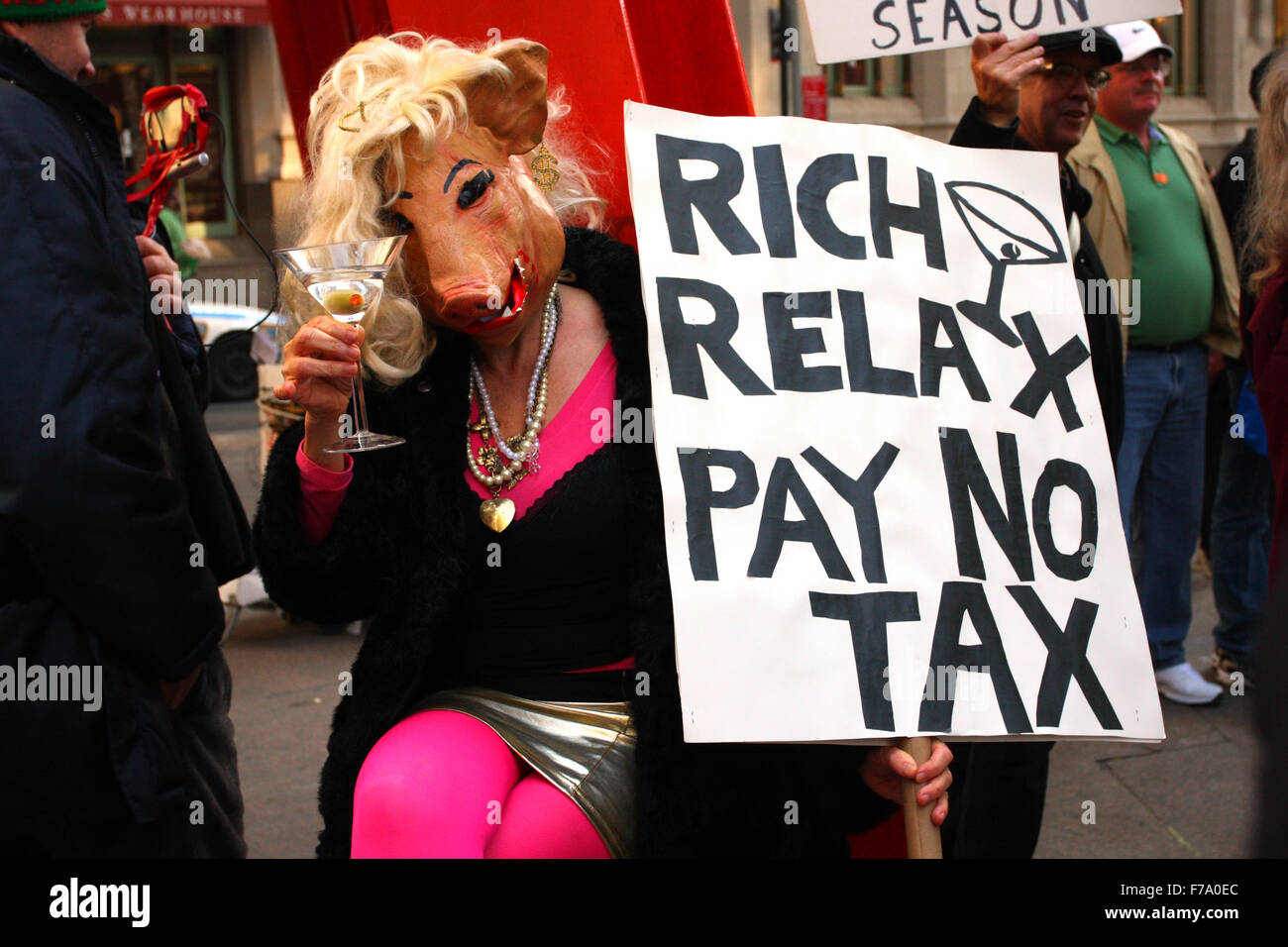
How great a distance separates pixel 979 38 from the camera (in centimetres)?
271

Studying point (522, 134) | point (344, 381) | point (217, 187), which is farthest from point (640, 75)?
point (217, 187)

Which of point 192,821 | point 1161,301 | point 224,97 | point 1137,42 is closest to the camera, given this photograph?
point 192,821

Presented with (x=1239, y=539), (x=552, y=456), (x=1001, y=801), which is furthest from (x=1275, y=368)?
(x=1239, y=539)

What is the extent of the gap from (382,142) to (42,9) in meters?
0.80

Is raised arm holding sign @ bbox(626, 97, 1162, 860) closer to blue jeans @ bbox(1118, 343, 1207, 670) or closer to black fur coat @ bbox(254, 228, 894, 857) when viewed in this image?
black fur coat @ bbox(254, 228, 894, 857)

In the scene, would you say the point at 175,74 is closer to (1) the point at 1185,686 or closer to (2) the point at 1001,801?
(1) the point at 1185,686

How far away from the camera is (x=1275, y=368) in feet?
8.63

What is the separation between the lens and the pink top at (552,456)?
208 centimetres

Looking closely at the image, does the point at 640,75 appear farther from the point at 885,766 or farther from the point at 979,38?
the point at 885,766

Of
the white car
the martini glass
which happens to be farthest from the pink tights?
the white car

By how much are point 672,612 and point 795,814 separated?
373 mm

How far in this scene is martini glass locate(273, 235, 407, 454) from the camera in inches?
76.5
